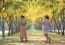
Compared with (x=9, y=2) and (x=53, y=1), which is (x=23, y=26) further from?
(x=53, y=1)

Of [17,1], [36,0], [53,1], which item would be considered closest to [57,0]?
[53,1]

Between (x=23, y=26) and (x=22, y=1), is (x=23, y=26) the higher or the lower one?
the lower one

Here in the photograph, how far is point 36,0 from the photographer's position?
1085 inches

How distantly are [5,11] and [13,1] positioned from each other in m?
3.39

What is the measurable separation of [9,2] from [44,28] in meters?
6.93

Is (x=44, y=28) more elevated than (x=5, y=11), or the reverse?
(x=5, y=11)

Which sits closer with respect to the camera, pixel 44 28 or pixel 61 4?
pixel 44 28

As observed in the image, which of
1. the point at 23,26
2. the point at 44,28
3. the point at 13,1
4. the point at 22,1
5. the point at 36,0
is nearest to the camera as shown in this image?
the point at 44,28

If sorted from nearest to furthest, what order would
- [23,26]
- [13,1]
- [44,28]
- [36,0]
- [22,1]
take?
[44,28]
[23,26]
[13,1]
[22,1]
[36,0]

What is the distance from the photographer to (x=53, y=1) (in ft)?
85.8

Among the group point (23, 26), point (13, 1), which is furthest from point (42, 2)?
point (23, 26)

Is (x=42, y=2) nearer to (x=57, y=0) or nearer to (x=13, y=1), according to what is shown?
(x=57, y=0)

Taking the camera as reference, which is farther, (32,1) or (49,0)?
(32,1)

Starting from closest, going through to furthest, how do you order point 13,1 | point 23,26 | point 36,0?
1. point 23,26
2. point 13,1
3. point 36,0
